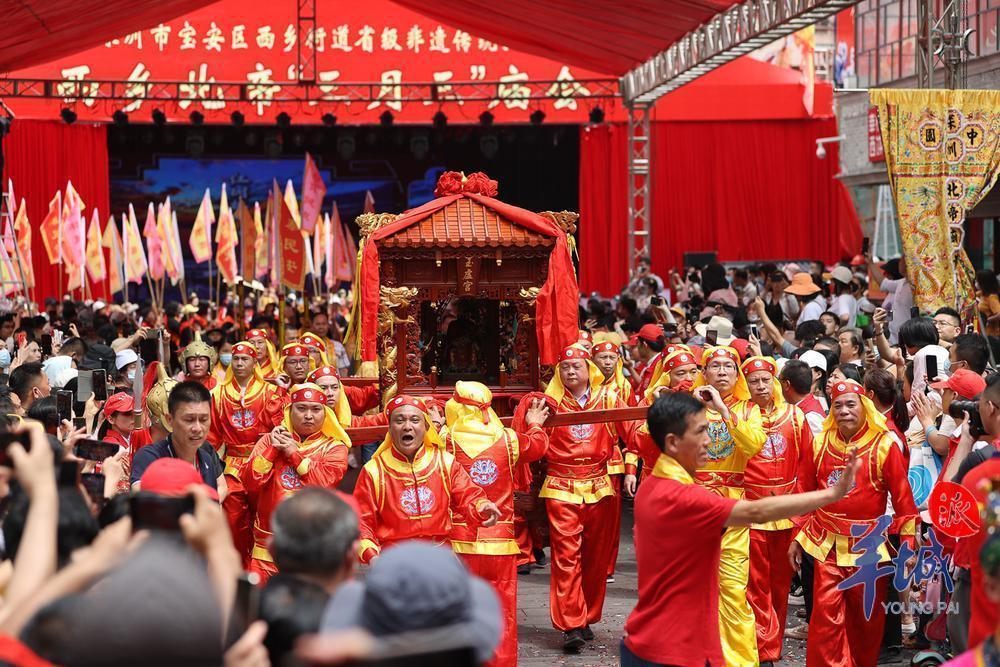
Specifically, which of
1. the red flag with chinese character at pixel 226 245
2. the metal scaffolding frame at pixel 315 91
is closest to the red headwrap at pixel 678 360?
the red flag with chinese character at pixel 226 245

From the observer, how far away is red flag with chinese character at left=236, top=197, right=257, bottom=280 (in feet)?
46.4

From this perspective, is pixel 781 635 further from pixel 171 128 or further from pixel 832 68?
pixel 832 68

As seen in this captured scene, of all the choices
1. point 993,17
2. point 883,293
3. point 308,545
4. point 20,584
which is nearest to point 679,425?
point 308,545

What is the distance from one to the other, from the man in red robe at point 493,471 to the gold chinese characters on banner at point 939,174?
4.02 metres

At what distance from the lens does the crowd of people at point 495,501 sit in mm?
2559

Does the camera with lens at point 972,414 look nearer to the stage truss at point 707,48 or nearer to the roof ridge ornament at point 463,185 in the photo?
the roof ridge ornament at point 463,185

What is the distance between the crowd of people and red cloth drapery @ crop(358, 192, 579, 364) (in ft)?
1.61

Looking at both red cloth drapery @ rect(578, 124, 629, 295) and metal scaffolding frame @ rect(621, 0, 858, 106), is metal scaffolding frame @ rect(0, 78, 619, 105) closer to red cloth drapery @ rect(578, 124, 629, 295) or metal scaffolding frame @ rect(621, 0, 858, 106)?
red cloth drapery @ rect(578, 124, 629, 295)

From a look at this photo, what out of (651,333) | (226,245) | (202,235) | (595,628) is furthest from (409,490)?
(202,235)

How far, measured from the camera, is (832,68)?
2295 cm

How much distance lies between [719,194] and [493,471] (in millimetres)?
15773

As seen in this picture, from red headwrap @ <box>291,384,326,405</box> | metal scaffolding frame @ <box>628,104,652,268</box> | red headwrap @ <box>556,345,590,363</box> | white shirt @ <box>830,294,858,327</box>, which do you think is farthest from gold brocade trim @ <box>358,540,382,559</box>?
metal scaffolding frame @ <box>628,104,652,268</box>

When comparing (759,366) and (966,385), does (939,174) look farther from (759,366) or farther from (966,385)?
(966,385)

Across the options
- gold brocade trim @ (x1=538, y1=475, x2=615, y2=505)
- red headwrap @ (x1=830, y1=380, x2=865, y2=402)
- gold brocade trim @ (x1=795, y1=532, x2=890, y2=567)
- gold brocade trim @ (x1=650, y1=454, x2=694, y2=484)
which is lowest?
gold brocade trim @ (x1=795, y1=532, x2=890, y2=567)
